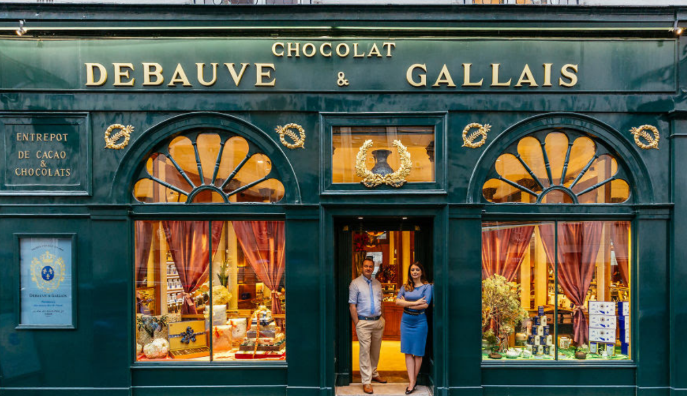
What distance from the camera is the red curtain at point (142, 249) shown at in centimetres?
646

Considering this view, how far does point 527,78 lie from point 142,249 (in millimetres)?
6721

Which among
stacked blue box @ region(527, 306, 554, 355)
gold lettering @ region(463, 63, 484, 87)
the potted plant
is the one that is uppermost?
gold lettering @ region(463, 63, 484, 87)

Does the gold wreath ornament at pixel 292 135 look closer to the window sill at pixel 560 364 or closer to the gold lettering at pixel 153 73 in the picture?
the gold lettering at pixel 153 73

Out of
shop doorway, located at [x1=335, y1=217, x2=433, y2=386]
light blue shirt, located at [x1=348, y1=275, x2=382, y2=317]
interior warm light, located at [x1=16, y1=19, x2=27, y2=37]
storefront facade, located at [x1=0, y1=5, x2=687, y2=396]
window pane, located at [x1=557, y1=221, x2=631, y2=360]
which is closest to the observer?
interior warm light, located at [x1=16, y1=19, x2=27, y2=37]

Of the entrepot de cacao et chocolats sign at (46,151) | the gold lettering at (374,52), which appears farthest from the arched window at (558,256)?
the entrepot de cacao et chocolats sign at (46,151)

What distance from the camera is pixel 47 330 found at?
6.24 metres

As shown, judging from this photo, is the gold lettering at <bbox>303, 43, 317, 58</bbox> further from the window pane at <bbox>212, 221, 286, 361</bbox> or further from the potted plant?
the potted plant

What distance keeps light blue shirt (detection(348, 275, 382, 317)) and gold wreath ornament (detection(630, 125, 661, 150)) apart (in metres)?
4.73

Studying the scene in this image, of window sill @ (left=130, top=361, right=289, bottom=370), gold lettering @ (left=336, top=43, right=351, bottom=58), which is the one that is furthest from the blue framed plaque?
gold lettering @ (left=336, top=43, right=351, bottom=58)

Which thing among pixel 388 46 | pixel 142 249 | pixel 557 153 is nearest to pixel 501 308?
pixel 557 153

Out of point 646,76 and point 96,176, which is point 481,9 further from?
point 96,176

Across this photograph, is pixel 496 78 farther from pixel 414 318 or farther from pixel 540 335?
pixel 540 335

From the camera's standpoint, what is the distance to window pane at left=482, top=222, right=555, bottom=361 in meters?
6.48

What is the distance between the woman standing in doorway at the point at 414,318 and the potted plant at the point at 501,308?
3.13 feet
